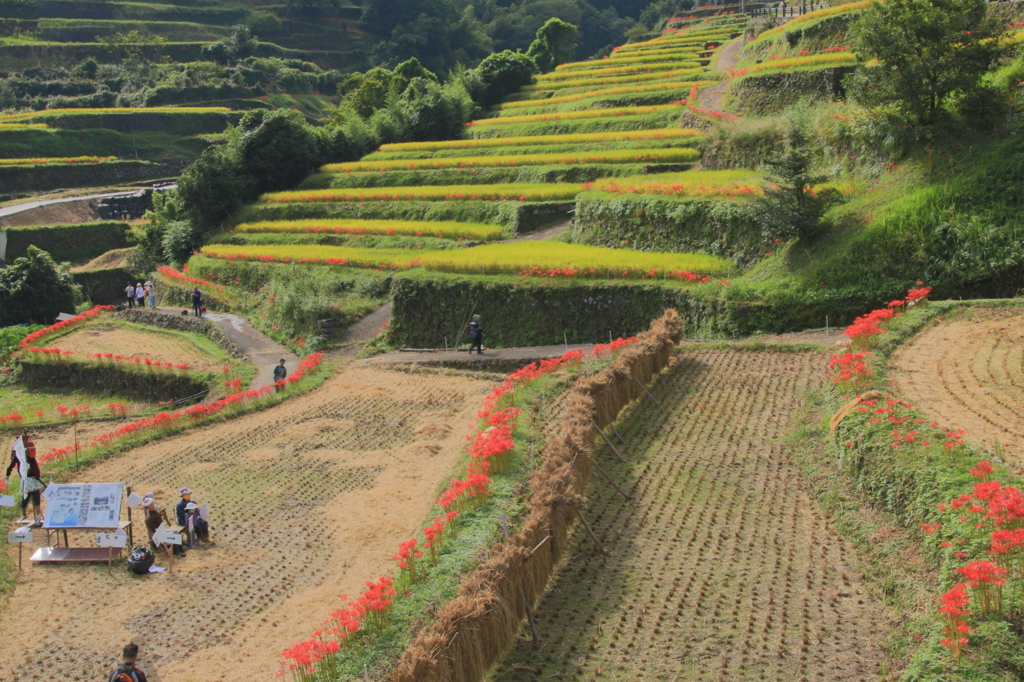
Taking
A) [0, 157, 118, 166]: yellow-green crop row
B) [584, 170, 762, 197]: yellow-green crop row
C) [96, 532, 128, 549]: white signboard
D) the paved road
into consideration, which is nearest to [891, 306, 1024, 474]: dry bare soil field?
[584, 170, 762, 197]: yellow-green crop row

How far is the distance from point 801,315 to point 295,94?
76938 mm

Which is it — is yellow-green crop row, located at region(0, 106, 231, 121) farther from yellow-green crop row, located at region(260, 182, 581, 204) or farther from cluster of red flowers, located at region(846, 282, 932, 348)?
cluster of red flowers, located at region(846, 282, 932, 348)

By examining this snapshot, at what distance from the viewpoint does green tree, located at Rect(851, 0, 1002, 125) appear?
73.0ft

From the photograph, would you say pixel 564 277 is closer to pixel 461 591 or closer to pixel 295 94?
pixel 461 591

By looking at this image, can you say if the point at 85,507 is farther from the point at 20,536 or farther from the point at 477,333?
the point at 477,333

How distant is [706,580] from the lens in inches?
411

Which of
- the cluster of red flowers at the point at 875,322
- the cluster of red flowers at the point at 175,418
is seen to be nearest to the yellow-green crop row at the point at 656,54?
the cluster of red flowers at the point at 875,322

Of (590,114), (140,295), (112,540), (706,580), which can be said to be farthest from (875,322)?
(140,295)

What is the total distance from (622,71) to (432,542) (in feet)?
169

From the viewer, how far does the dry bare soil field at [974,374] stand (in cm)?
1236

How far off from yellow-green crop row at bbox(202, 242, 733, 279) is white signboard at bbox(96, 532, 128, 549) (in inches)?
613

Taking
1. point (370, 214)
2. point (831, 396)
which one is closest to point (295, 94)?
point (370, 214)

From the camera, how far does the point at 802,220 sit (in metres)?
23.0

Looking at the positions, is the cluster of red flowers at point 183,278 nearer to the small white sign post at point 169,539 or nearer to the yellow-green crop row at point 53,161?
the yellow-green crop row at point 53,161
